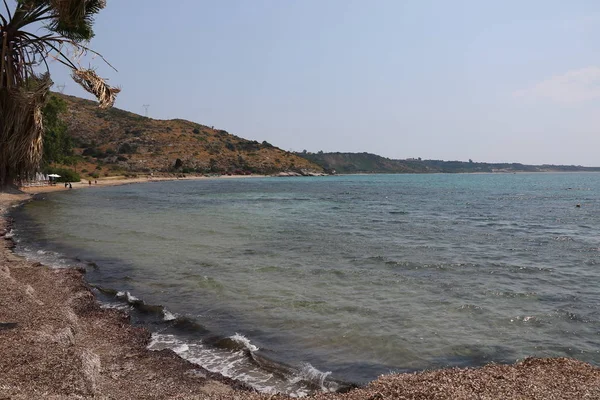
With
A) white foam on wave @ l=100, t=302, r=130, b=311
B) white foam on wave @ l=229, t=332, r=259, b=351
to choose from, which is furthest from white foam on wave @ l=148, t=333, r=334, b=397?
white foam on wave @ l=100, t=302, r=130, b=311

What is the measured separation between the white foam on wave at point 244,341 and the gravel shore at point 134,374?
125 cm

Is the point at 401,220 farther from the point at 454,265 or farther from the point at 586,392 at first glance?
the point at 586,392

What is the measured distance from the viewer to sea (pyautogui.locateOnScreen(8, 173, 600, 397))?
25.3 ft

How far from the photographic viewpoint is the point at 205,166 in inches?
4862

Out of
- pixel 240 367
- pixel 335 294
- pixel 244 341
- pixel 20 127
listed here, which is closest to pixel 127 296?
pixel 244 341

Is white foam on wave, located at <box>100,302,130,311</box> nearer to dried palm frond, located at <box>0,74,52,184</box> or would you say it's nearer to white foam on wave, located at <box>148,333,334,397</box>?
white foam on wave, located at <box>148,333,334,397</box>

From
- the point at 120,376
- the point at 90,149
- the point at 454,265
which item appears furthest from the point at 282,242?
the point at 90,149

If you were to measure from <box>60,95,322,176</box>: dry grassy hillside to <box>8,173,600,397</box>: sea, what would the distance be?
76.3m

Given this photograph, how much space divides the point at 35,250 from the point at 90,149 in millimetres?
97791

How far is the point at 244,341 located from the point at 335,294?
12.8 feet

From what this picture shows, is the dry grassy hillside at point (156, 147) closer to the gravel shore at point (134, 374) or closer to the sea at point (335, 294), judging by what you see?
the sea at point (335, 294)

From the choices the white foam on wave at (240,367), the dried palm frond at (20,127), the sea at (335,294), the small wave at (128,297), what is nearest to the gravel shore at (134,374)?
the white foam on wave at (240,367)

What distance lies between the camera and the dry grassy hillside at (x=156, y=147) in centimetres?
10462

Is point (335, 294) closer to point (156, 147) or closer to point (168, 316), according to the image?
point (168, 316)
